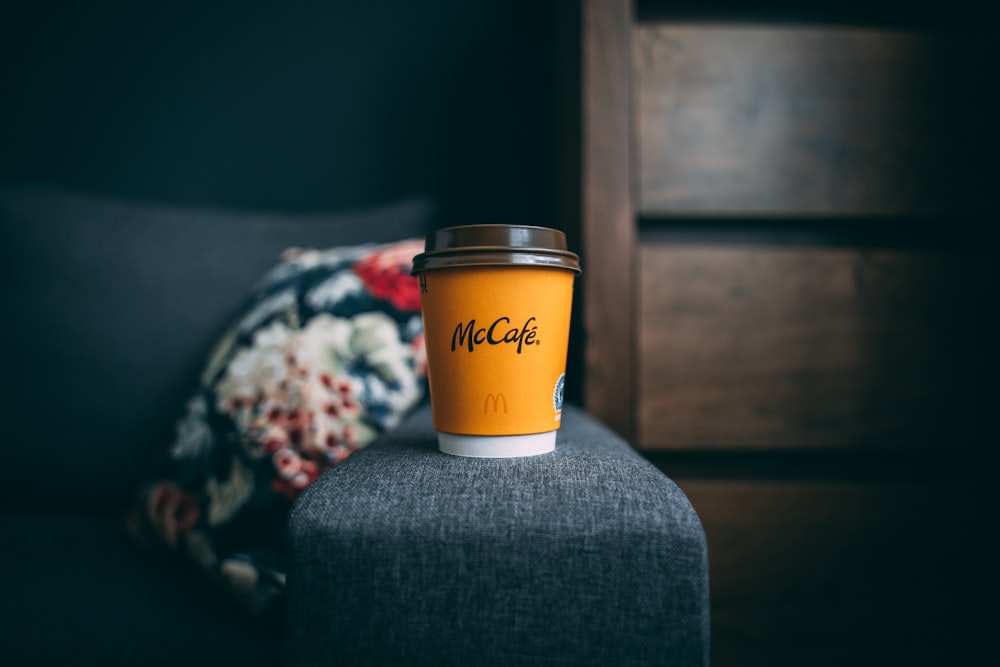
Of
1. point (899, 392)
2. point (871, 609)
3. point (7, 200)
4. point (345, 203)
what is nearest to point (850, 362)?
point (899, 392)

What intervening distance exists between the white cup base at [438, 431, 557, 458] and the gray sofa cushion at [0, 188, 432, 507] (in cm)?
65

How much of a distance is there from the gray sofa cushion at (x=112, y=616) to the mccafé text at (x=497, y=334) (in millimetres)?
316

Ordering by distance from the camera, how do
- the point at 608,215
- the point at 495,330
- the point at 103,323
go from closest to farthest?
the point at 495,330, the point at 608,215, the point at 103,323

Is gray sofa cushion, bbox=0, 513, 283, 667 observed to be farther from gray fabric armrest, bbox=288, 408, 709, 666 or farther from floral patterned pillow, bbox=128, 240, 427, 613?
gray fabric armrest, bbox=288, 408, 709, 666

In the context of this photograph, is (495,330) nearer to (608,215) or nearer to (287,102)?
(608,215)

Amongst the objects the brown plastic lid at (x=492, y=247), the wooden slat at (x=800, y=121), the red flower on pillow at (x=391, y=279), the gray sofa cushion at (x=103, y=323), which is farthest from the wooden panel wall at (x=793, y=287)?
the gray sofa cushion at (x=103, y=323)

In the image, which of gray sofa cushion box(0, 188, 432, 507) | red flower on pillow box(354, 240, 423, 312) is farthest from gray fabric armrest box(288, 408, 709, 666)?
gray sofa cushion box(0, 188, 432, 507)

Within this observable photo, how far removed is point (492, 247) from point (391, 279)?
33 cm

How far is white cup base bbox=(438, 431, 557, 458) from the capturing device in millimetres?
467

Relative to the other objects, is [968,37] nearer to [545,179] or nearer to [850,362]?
[850,362]

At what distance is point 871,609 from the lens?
81 cm

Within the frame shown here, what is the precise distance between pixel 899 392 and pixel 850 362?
0.28 feet

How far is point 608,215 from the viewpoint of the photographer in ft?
2.71

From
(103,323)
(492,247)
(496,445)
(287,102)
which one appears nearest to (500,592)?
(496,445)
